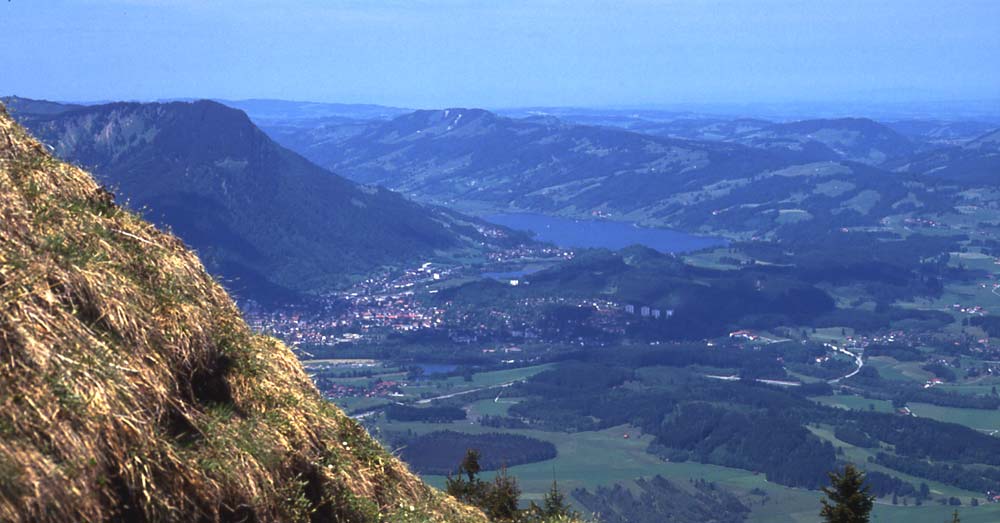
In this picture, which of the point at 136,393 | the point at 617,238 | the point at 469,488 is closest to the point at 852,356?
the point at 617,238

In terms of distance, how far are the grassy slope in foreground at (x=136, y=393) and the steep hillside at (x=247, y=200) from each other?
10004cm

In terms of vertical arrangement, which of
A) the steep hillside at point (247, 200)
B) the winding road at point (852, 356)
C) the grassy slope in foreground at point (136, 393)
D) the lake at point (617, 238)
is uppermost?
the grassy slope in foreground at point (136, 393)

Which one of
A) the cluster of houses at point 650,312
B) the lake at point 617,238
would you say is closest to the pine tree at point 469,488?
the cluster of houses at point 650,312

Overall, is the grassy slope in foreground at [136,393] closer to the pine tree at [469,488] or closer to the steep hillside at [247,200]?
the pine tree at [469,488]

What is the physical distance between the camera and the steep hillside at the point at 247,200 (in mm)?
121500

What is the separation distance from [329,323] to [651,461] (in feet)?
160

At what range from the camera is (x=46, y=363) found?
6000mm

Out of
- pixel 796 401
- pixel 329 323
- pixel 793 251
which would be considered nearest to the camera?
pixel 796 401

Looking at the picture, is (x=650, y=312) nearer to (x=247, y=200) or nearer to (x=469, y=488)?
(x=247, y=200)

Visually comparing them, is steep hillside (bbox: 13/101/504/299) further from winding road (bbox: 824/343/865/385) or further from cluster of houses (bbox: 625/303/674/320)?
winding road (bbox: 824/343/865/385)

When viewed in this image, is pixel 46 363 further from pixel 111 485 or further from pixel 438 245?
pixel 438 245

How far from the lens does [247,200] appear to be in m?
140

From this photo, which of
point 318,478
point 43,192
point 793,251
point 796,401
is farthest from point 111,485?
point 793,251

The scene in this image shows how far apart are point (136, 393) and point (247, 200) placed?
13764 centimetres
